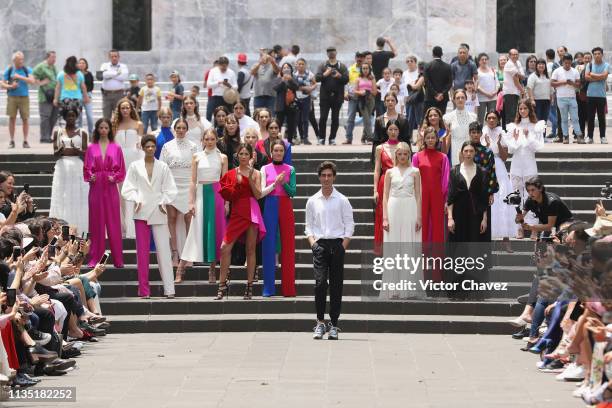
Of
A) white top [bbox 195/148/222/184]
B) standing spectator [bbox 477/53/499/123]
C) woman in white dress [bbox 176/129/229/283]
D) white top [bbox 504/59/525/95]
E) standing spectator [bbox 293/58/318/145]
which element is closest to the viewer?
woman in white dress [bbox 176/129/229/283]

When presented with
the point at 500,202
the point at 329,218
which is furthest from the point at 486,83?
the point at 329,218

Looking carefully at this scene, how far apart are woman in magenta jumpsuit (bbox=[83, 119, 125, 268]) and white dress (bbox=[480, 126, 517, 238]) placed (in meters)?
4.38

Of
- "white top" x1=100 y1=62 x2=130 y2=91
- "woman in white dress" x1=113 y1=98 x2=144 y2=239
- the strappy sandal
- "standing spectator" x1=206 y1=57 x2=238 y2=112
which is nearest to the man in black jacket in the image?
"standing spectator" x1=206 y1=57 x2=238 y2=112

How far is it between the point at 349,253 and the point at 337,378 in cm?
510

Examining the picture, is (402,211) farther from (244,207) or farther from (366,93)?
(366,93)

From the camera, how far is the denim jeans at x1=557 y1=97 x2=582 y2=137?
25406 millimetres

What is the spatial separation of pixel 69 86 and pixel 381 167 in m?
10.0

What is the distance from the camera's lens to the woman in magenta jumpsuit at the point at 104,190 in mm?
18500

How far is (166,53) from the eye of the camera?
3281 cm

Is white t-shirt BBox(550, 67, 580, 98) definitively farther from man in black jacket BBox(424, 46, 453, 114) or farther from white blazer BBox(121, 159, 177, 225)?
white blazer BBox(121, 159, 177, 225)

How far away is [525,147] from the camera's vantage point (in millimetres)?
19625

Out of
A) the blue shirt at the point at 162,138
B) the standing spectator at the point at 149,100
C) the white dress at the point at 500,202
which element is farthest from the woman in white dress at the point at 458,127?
the standing spectator at the point at 149,100

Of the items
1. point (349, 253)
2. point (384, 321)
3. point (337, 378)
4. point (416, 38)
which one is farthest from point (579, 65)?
point (337, 378)

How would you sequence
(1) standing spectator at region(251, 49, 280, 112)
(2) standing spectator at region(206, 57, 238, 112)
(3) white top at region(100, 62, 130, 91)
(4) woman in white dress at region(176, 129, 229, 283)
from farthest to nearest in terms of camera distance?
(3) white top at region(100, 62, 130, 91), (1) standing spectator at region(251, 49, 280, 112), (2) standing spectator at region(206, 57, 238, 112), (4) woman in white dress at region(176, 129, 229, 283)
